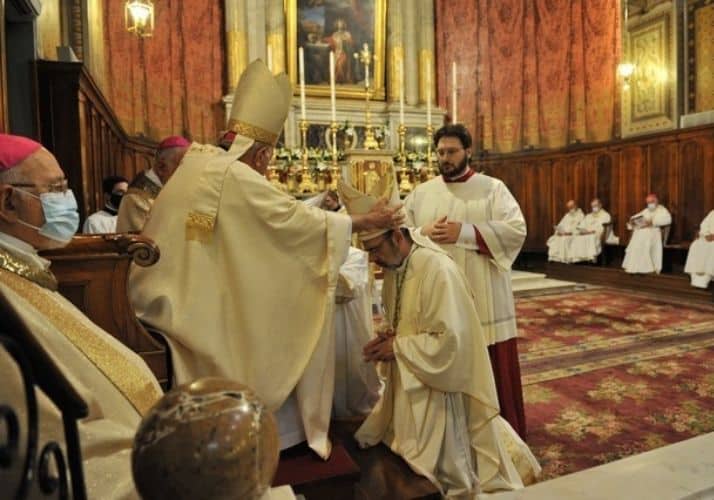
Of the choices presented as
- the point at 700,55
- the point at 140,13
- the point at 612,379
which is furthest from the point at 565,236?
the point at 140,13

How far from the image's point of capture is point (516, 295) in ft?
29.3

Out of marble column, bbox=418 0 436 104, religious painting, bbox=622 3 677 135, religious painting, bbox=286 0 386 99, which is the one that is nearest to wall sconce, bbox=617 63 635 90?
religious painting, bbox=622 3 677 135

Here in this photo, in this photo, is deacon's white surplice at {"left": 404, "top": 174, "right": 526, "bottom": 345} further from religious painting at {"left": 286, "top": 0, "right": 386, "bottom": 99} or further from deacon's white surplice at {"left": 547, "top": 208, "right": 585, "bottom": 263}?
religious painting at {"left": 286, "top": 0, "right": 386, "bottom": 99}

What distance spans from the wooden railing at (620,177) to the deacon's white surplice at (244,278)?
9.55 meters

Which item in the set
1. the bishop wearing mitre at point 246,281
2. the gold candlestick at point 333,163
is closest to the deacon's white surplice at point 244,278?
the bishop wearing mitre at point 246,281

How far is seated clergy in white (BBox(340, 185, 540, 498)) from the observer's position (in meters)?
2.39

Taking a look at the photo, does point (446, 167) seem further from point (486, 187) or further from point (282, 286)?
point (282, 286)

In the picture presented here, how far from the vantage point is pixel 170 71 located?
10328 mm

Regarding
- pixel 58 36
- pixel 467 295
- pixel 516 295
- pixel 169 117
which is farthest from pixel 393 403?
pixel 169 117

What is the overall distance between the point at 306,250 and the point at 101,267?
3.63 ft

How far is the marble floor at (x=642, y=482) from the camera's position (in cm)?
209

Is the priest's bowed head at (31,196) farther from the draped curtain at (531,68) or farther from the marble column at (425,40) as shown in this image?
the draped curtain at (531,68)

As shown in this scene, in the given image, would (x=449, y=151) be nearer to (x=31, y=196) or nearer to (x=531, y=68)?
(x=31, y=196)

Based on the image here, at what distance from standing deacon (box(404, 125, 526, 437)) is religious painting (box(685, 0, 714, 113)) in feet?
27.9
